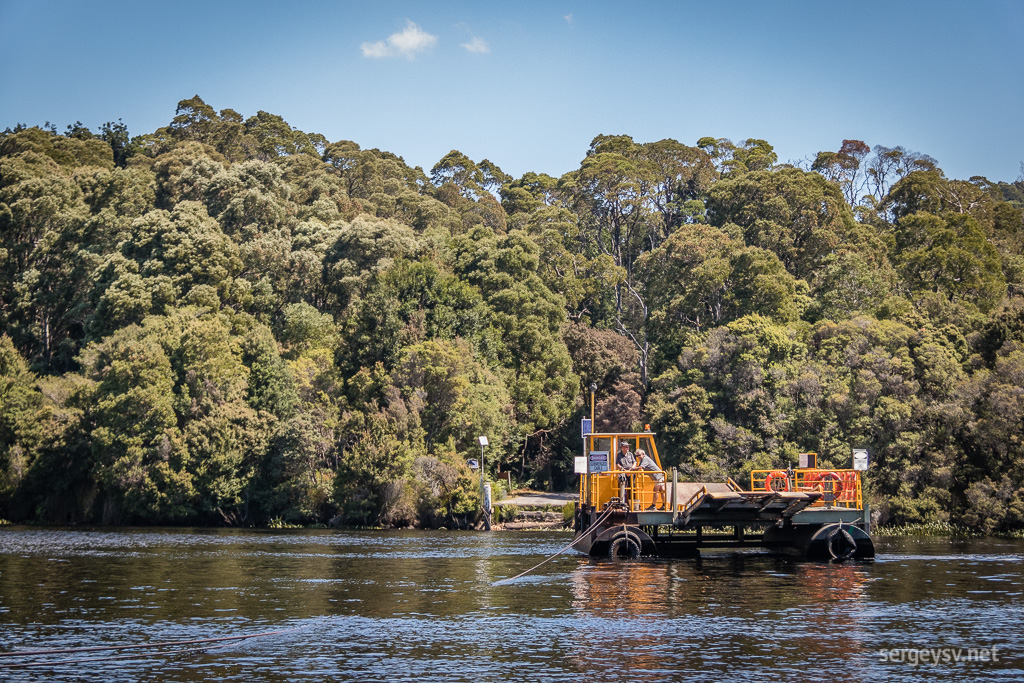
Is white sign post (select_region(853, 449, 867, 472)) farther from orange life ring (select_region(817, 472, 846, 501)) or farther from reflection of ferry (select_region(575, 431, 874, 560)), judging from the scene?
orange life ring (select_region(817, 472, 846, 501))

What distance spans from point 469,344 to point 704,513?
121 ft

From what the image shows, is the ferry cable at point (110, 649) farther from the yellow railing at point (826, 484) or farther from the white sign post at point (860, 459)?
the white sign post at point (860, 459)

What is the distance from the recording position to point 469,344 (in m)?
71.8

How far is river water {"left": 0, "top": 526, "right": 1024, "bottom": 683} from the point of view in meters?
18.4

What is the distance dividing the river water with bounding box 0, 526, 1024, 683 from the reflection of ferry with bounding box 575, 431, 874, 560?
1020mm

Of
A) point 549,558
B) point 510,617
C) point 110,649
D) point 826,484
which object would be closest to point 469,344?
point 826,484

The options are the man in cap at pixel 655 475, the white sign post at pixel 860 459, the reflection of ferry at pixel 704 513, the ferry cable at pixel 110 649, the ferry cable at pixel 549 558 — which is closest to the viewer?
the ferry cable at pixel 110 649

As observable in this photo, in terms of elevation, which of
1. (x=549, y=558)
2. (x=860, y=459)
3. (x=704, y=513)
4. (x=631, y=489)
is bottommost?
(x=549, y=558)

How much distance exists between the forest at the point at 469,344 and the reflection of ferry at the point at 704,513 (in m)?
19.7

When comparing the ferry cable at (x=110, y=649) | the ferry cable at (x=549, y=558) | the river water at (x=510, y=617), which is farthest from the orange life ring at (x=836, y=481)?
the ferry cable at (x=110, y=649)

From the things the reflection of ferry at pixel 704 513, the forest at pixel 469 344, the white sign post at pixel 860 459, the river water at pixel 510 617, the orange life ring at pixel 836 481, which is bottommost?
the river water at pixel 510 617

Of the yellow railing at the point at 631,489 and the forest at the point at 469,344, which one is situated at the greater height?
the forest at the point at 469,344

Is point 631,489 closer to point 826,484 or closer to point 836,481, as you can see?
point 836,481

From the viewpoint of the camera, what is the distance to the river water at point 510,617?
723 inches
